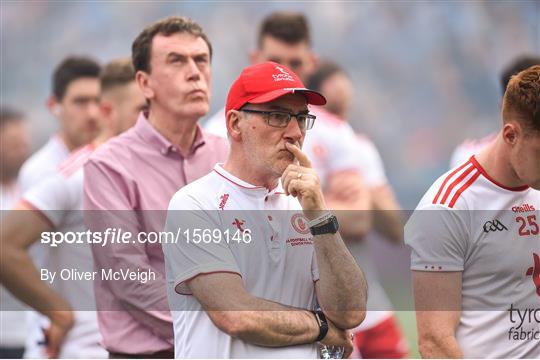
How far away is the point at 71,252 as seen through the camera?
165 inches

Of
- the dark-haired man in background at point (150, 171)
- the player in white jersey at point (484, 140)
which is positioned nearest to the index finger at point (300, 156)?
the dark-haired man in background at point (150, 171)

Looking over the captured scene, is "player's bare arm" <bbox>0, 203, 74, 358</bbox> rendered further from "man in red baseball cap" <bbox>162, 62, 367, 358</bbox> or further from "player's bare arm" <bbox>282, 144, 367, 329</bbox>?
"player's bare arm" <bbox>282, 144, 367, 329</bbox>

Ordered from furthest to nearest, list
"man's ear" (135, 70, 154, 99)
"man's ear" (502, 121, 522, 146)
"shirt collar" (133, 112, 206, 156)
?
"man's ear" (135, 70, 154, 99), "shirt collar" (133, 112, 206, 156), "man's ear" (502, 121, 522, 146)

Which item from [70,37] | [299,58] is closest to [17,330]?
[70,37]

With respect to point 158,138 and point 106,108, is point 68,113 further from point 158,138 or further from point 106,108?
point 158,138

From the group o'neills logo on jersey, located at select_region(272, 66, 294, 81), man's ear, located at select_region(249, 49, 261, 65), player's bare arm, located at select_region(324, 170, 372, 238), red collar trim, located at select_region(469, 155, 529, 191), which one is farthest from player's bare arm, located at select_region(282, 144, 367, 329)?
man's ear, located at select_region(249, 49, 261, 65)

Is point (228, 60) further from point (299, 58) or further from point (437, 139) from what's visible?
point (437, 139)

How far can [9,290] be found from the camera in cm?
436

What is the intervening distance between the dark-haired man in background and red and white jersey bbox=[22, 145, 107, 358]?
0.25 metres

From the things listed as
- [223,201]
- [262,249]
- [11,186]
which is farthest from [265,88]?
[11,186]

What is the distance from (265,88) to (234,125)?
0.49 feet

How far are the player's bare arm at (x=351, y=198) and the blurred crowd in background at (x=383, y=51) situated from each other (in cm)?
16

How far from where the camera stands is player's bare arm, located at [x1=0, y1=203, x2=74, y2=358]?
14.0ft

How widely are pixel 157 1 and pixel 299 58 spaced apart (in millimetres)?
649
